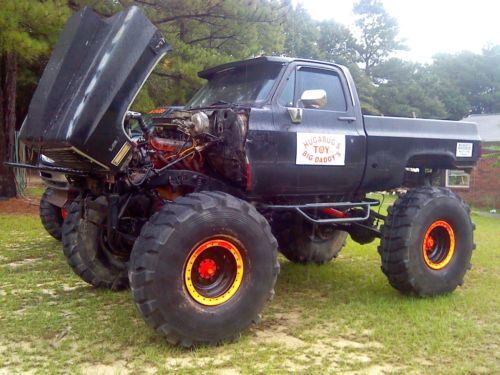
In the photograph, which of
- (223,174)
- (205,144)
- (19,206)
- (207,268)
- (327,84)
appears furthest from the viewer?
(19,206)

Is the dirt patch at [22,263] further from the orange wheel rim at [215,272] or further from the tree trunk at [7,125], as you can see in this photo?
the tree trunk at [7,125]

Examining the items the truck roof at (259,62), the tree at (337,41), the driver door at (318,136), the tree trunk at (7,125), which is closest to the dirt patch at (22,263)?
the truck roof at (259,62)

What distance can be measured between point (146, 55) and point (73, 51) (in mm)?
733

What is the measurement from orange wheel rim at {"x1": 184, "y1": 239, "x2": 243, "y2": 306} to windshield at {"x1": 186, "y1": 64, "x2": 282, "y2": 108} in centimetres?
155

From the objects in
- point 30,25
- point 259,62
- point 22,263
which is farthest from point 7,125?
point 259,62

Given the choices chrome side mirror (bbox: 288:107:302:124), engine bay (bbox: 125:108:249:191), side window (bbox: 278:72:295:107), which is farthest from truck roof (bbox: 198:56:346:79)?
engine bay (bbox: 125:108:249:191)

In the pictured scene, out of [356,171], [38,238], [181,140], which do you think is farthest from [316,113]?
[38,238]

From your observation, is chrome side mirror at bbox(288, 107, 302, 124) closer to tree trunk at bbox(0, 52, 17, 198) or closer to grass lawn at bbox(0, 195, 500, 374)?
grass lawn at bbox(0, 195, 500, 374)

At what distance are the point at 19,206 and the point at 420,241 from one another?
36.0 ft

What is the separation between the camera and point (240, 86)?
19.6ft

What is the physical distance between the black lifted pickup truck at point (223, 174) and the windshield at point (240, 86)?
0.07ft

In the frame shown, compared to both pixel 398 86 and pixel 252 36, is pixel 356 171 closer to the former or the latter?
pixel 252 36

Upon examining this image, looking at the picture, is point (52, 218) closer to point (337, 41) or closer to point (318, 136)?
point (318, 136)

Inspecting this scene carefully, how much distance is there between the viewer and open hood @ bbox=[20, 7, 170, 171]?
14.7 feet
